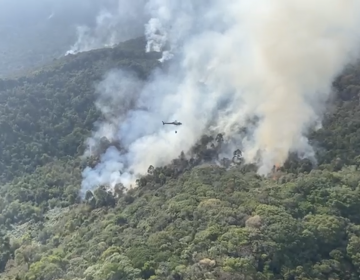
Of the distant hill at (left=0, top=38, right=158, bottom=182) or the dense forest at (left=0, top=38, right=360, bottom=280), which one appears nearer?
the dense forest at (left=0, top=38, right=360, bottom=280)

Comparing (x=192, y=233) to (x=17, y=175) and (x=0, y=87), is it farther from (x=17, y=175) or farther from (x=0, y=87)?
(x=0, y=87)

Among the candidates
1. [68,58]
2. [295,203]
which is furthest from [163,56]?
[295,203]

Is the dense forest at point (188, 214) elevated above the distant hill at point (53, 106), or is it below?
below

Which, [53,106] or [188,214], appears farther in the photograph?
[53,106]

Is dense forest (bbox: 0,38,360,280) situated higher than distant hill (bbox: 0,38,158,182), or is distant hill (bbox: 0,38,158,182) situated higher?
distant hill (bbox: 0,38,158,182)

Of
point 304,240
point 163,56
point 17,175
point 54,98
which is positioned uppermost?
point 163,56

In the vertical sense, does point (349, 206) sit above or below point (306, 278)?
above

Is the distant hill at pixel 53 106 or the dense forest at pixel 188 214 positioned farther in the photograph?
the distant hill at pixel 53 106

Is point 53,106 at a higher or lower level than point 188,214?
higher
